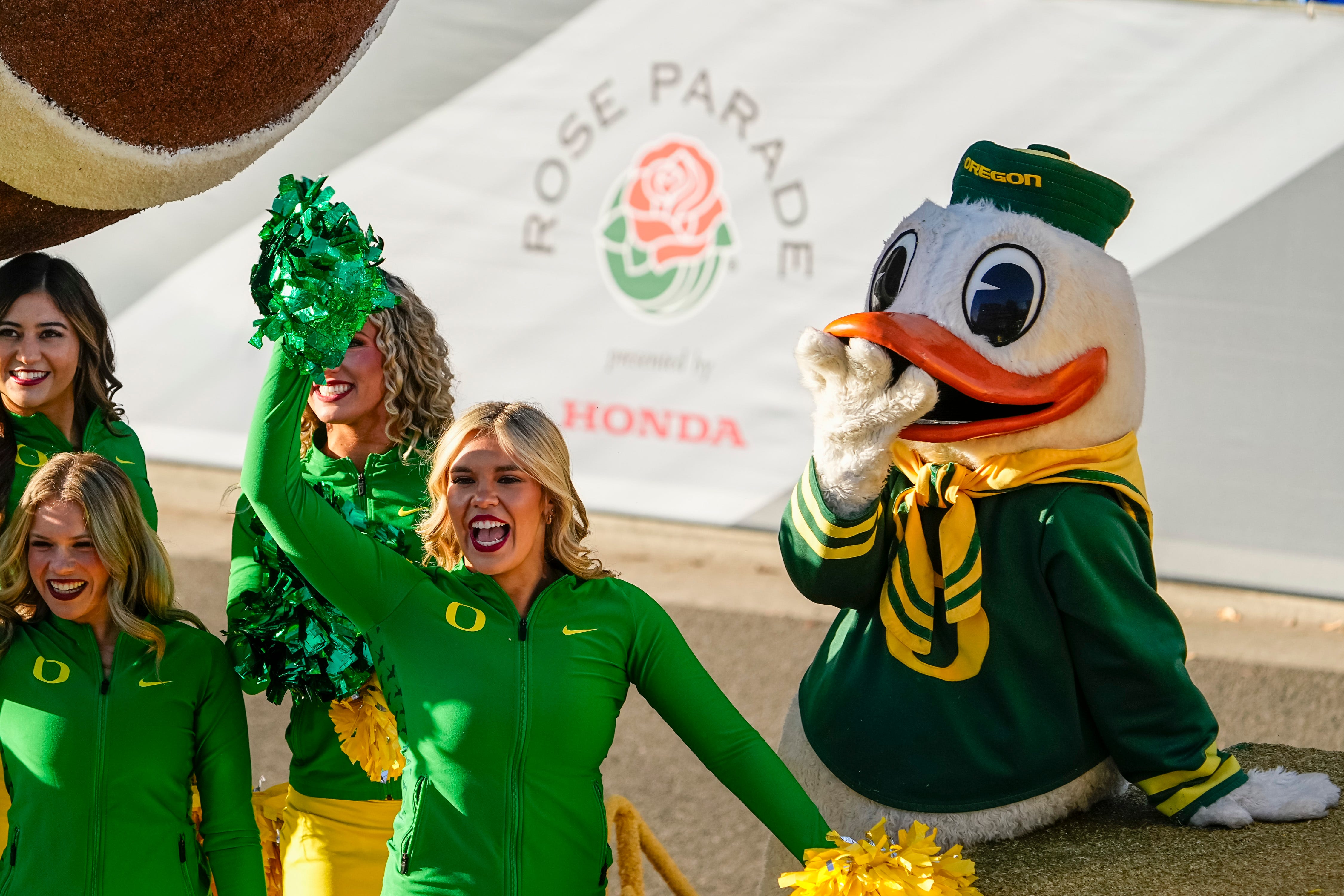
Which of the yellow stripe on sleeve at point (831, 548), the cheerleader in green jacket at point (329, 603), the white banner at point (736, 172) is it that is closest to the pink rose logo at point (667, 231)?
the white banner at point (736, 172)

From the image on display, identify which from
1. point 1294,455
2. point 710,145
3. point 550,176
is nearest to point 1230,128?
point 1294,455

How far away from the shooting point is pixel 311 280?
1.84 metres

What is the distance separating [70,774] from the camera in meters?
2.15

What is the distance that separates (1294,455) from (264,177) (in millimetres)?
4679

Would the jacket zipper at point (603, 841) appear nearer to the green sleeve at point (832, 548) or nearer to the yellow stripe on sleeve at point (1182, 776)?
the green sleeve at point (832, 548)

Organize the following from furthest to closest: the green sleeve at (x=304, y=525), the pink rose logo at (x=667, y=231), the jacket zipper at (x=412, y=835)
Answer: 1. the pink rose logo at (x=667, y=231)
2. the jacket zipper at (x=412, y=835)
3. the green sleeve at (x=304, y=525)

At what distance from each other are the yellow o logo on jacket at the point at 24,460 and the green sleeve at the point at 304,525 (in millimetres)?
954

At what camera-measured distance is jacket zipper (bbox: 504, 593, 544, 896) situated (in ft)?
6.51

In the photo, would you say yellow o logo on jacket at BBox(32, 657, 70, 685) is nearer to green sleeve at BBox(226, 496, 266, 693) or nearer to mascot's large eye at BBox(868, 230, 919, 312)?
green sleeve at BBox(226, 496, 266, 693)

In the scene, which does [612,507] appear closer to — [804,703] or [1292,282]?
[1292,282]

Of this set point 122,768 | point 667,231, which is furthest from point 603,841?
point 667,231

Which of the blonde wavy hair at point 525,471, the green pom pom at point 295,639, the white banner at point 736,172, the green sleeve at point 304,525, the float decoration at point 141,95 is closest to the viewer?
the float decoration at point 141,95

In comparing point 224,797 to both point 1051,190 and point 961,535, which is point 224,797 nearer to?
point 961,535

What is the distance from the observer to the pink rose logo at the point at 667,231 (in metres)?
6.04
